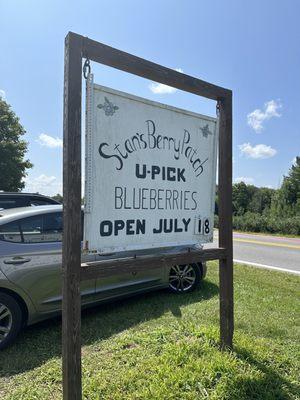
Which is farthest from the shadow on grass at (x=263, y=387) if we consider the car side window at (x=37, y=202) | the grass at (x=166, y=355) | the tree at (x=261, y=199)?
the tree at (x=261, y=199)

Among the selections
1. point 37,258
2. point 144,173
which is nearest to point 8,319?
point 37,258

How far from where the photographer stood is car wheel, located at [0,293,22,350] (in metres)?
3.97

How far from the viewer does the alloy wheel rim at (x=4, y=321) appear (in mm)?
3972

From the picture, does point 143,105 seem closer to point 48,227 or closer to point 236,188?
point 48,227

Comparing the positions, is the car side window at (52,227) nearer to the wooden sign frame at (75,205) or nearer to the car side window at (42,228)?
the car side window at (42,228)

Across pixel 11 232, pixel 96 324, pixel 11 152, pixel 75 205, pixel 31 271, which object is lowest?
pixel 96 324

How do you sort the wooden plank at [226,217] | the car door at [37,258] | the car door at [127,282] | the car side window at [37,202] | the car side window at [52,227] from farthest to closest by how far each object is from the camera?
the car side window at [37,202] < the car door at [127,282] < the car side window at [52,227] < the car door at [37,258] < the wooden plank at [226,217]

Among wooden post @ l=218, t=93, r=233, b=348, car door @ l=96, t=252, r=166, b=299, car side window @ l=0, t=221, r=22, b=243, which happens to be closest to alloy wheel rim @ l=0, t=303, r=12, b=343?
car side window @ l=0, t=221, r=22, b=243

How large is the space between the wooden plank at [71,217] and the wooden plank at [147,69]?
14 centimetres

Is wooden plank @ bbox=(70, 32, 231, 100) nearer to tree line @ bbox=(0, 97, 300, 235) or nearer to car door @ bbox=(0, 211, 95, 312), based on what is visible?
car door @ bbox=(0, 211, 95, 312)

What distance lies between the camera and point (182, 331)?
4109mm

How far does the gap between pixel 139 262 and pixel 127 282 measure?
91.4 inches

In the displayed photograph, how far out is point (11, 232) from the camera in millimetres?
4203

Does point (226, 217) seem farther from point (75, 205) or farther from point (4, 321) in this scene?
point (4, 321)
